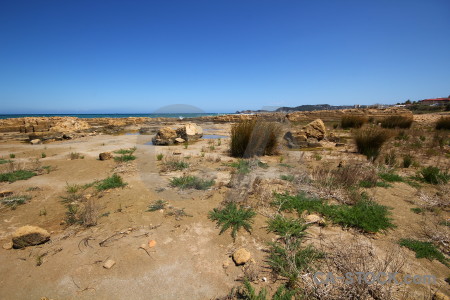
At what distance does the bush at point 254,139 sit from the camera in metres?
7.16

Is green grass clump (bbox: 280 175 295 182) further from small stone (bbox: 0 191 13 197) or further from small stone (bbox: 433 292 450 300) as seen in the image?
small stone (bbox: 0 191 13 197)

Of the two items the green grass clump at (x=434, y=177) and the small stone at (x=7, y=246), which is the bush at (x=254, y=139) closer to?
the green grass clump at (x=434, y=177)

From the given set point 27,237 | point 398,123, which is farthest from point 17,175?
point 398,123

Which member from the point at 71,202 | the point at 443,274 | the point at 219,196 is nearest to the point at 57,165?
the point at 71,202

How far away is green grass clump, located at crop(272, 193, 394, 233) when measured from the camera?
2795 mm

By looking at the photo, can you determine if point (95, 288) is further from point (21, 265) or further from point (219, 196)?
point (219, 196)

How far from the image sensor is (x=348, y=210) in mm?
3090

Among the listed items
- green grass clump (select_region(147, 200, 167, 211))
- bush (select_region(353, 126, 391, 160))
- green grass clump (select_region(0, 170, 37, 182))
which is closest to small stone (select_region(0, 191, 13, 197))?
green grass clump (select_region(0, 170, 37, 182))

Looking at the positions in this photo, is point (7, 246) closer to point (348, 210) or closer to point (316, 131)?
point (348, 210)

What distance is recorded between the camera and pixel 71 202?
3.70m

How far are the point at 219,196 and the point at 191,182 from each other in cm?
79

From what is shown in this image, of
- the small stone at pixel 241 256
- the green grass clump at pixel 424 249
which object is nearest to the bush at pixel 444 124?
the green grass clump at pixel 424 249

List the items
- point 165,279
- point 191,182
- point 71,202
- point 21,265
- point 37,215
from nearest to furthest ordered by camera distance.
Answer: point 165,279, point 21,265, point 37,215, point 71,202, point 191,182

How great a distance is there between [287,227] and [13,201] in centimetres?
476
